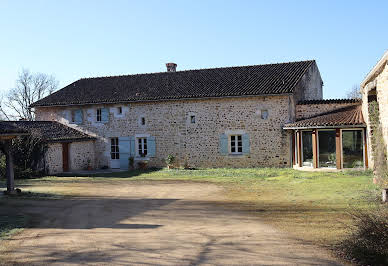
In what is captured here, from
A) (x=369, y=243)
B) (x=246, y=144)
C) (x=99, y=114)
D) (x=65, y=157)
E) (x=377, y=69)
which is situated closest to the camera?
(x=369, y=243)

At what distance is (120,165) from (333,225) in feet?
53.0

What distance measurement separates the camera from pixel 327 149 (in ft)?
56.4

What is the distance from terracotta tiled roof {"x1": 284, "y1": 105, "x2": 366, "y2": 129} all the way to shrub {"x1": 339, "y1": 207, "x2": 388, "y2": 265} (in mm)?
11101

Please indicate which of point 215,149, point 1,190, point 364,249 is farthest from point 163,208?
point 215,149

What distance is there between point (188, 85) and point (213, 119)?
2.85 metres

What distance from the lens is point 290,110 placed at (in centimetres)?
1920

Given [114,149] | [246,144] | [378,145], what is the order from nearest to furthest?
1. [378,145]
2. [246,144]
3. [114,149]

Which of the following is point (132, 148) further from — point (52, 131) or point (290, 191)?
point (290, 191)

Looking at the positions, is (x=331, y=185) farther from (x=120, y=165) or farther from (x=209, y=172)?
(x=120, y=165)

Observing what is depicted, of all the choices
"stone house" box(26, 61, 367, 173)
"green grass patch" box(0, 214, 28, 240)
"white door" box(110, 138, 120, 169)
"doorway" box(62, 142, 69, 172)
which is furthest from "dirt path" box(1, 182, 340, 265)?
"white door" box(110, 138, 120, 169)

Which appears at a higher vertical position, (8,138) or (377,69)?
(377,69)

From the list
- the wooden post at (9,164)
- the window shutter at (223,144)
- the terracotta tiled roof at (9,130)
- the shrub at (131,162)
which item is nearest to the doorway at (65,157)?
the shrub at (131,162)

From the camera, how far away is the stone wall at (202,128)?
19364mm

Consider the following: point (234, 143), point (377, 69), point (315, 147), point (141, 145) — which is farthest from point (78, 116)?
point (377, 69)
